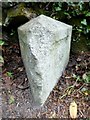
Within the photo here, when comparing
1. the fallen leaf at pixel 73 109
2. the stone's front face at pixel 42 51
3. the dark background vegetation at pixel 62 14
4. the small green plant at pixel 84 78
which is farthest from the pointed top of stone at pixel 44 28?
the fallen leaf at pixel 73 109

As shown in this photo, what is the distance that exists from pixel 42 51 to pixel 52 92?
0.48 meters

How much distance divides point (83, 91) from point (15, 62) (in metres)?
0.77

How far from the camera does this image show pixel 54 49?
2.54 metres

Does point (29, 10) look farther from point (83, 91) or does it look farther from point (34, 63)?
point (83, 91)

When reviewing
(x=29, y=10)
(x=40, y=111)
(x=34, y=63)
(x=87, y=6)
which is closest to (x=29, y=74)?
(x=34, y=63)

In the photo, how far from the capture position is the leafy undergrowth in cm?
257

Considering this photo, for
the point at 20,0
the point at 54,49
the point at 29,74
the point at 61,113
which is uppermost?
the point at 20,0

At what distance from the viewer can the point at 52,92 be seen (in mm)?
2719

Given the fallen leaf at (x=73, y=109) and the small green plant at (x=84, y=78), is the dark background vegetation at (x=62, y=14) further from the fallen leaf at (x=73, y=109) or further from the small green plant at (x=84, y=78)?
the fallen leaf at (x=73, y=109)

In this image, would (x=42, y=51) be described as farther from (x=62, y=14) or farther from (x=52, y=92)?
(x=62, y=14)

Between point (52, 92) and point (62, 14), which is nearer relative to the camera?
point (52, 92)

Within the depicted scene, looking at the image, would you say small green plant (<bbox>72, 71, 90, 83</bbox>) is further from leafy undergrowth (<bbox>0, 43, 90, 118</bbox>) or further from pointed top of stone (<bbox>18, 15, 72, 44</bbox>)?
pointed top of stone (<bbox>18, 15, 72, 44</bbox>)

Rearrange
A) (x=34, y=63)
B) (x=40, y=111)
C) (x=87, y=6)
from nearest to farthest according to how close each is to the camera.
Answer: (x=34, y=63), (x=40, y=111), (x=87, y=6)

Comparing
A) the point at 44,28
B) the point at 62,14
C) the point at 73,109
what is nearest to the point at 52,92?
the point at 73,109
